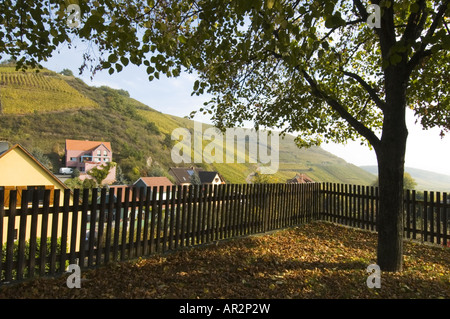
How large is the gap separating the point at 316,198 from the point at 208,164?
65218mm

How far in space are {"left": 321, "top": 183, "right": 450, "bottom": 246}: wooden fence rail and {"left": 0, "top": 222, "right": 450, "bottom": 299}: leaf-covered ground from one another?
105 centimetres

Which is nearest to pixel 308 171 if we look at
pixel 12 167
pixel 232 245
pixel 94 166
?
pixel 94 166

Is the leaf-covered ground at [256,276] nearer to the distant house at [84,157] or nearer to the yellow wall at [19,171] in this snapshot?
the yellow wall at [19,171]

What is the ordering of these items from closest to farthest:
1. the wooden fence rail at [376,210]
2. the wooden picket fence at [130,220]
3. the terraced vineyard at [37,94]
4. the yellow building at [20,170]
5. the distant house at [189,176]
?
the wooden picket fence at [130,220], the wooden fence rail at [376,210], the yellow building at [20,170], the distant house at [189,176], the terraced vineyard at [37,94]

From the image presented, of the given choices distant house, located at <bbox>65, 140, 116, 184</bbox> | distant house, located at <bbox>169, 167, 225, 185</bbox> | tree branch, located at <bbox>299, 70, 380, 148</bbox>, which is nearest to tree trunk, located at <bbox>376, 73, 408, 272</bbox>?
tree branch, located at <bbox>299, 70, 380, 148</bbox>

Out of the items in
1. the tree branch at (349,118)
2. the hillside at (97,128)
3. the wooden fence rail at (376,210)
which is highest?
the hillside at (97,128)

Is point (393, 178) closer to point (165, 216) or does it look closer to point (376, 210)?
point (376, 210)

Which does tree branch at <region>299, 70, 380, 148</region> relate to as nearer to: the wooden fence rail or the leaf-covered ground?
the leaf-covered ground

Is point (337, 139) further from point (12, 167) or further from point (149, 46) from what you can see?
point (12, 167)

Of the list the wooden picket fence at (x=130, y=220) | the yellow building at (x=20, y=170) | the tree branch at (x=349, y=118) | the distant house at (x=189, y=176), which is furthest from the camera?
the distant house at (x=189, y=176)

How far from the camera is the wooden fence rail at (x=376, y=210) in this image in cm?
777

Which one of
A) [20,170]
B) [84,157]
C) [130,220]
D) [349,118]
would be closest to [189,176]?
[84,157]

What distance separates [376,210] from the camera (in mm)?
8938

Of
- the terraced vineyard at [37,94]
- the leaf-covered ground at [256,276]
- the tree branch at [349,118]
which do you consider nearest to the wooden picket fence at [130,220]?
the leaf-covered ground at [256,276]
